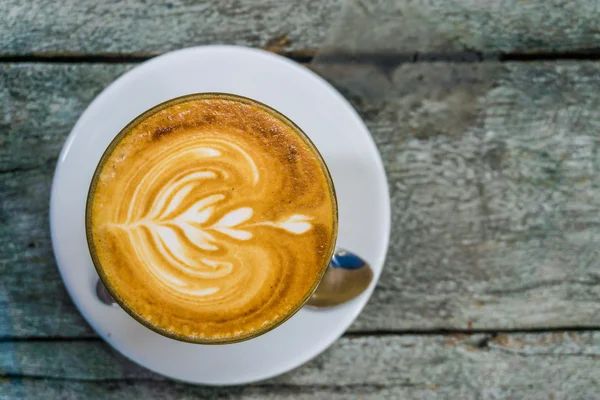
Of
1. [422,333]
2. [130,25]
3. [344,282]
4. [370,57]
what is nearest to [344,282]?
[344,282]

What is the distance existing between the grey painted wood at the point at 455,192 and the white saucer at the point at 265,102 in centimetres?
16

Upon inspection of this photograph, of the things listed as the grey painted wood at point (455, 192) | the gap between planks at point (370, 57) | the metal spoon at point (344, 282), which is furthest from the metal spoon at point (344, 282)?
the gap between planks at point (370, 57)

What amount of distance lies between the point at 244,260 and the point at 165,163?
0.65ft

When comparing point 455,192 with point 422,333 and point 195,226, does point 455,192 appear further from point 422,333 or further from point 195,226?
point 195,226

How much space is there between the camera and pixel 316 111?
1004 mm

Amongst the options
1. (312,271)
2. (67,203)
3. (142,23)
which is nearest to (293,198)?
(312,271)

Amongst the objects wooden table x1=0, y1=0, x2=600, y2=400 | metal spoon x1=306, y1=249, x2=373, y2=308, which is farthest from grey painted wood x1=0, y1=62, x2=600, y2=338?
metal spoon x1=306, y1=249, x2=373, y2=308

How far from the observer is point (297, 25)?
114cm

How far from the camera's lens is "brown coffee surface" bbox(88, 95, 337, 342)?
867 mm

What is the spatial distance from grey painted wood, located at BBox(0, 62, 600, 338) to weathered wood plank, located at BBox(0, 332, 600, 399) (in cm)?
4

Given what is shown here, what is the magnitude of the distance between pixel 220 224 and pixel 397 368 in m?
0.56

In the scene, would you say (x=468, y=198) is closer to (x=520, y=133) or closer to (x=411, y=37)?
(x=520, y=133)

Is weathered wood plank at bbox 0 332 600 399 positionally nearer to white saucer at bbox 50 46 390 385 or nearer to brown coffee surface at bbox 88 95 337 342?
white saucer at bbox 50 46 390 385

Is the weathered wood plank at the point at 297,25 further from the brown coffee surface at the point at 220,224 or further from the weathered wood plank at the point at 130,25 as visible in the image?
the brown coffee surface at the point at 220,224
